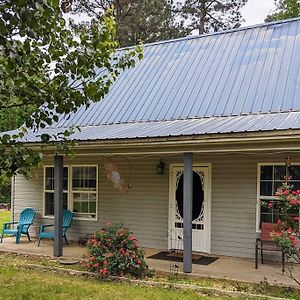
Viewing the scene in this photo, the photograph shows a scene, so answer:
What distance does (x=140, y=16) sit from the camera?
25.0m

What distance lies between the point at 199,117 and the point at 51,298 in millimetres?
5012

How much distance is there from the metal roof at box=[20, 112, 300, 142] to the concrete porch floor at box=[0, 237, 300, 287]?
7.97 ft

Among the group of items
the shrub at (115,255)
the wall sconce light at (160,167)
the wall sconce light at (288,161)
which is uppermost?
the wall sconce light at (288,161)

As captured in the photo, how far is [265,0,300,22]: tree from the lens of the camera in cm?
2278

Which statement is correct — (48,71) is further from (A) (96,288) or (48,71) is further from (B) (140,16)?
(B) (140,16)

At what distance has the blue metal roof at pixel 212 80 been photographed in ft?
30.5

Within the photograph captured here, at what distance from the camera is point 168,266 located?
8031 millimetres

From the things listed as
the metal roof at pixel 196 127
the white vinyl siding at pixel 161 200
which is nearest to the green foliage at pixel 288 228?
the metal roof at pixel 196 127

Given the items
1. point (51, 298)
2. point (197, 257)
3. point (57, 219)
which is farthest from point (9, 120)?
point (51, 298)

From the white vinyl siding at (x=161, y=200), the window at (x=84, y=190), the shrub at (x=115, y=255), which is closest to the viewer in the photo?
the shrub at (x=115, y=255)

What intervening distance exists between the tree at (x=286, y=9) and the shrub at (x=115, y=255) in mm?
19190

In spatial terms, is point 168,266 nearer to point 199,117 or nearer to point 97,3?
point 199,117

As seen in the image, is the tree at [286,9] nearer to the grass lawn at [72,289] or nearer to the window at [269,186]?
the window at [269,186]

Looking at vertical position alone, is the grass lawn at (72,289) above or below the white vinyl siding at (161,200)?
below
